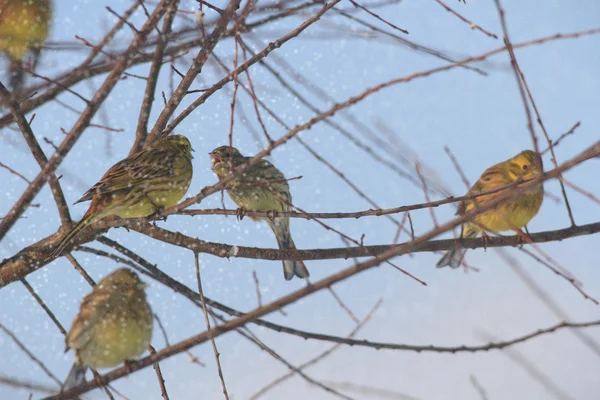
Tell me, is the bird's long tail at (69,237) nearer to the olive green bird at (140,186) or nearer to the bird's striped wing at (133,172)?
the olive green bird at (140,186)

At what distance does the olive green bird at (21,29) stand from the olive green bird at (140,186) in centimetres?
50

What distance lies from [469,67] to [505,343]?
2.93 feet

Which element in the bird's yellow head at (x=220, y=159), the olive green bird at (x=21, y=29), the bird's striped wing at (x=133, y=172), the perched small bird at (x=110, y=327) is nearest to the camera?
the perched small bird at (x=110, y=327)

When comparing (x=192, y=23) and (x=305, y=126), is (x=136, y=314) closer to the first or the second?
(x=192, y=23)

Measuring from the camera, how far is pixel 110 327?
2.05m

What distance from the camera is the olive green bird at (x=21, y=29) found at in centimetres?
238

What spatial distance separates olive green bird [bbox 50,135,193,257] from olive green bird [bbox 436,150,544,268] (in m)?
1.24

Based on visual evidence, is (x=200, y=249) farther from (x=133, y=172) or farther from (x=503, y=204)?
(x=503, y=204)

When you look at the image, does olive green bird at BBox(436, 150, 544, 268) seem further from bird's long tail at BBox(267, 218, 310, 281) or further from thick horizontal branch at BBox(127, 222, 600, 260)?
bird's long tail at BBox(267, 218, 310, 281)

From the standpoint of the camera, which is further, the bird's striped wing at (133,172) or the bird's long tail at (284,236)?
the bird's long tail at (284,236)

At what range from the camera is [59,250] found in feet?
7.29

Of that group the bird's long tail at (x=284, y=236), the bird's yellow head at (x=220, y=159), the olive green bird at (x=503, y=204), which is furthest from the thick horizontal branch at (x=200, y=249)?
the bird's yellow head at (x=220, y=159)

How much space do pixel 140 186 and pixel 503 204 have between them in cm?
151

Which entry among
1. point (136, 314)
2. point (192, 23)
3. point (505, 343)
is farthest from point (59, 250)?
point (505, 343)
